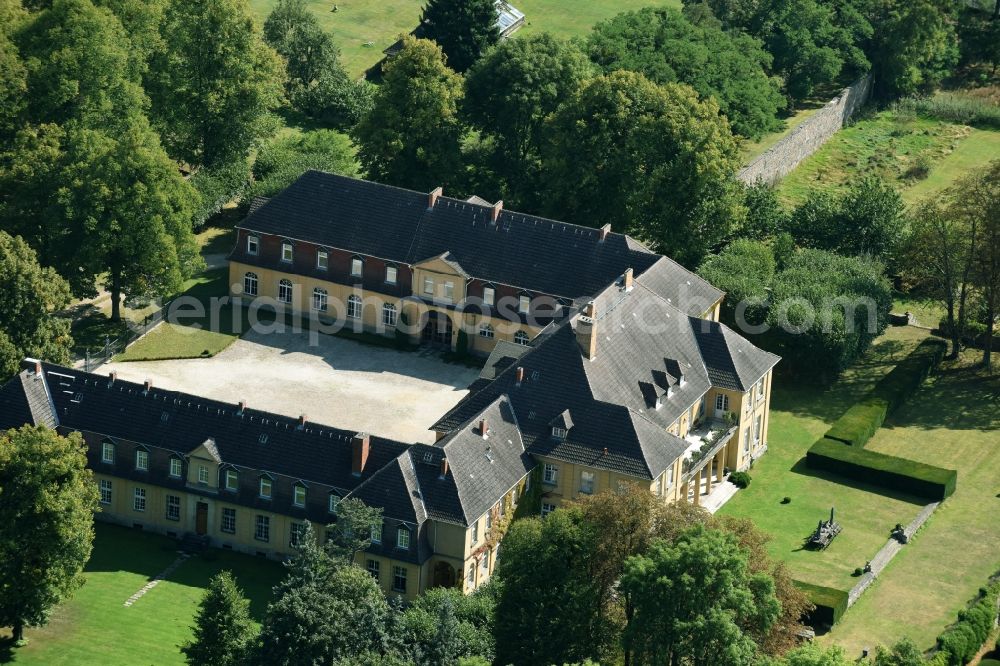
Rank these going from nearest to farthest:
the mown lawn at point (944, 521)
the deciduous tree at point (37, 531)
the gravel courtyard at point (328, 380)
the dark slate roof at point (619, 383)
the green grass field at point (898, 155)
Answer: the deciduous tree at point (37, 531) < the mown lawn at point (944, 521) < the dark slate roof at point (619, 383) < the gravel courtyard at point (328, 380) < the green grass field at point (898, 155)

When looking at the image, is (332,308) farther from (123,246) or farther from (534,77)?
(534,77)

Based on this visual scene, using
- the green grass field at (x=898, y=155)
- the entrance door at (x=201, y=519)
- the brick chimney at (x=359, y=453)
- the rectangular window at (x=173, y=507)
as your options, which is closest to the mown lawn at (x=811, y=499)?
the brick chimney at (x=359, y=453)

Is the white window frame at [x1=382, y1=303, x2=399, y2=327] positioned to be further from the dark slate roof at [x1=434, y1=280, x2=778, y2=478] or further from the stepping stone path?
the stepping stone path

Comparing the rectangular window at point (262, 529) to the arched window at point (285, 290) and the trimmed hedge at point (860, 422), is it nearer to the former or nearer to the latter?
the arched window at point (285, 290)

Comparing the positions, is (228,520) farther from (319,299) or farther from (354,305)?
(319,299)

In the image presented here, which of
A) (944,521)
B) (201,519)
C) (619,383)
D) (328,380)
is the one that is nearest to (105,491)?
(201,519)
